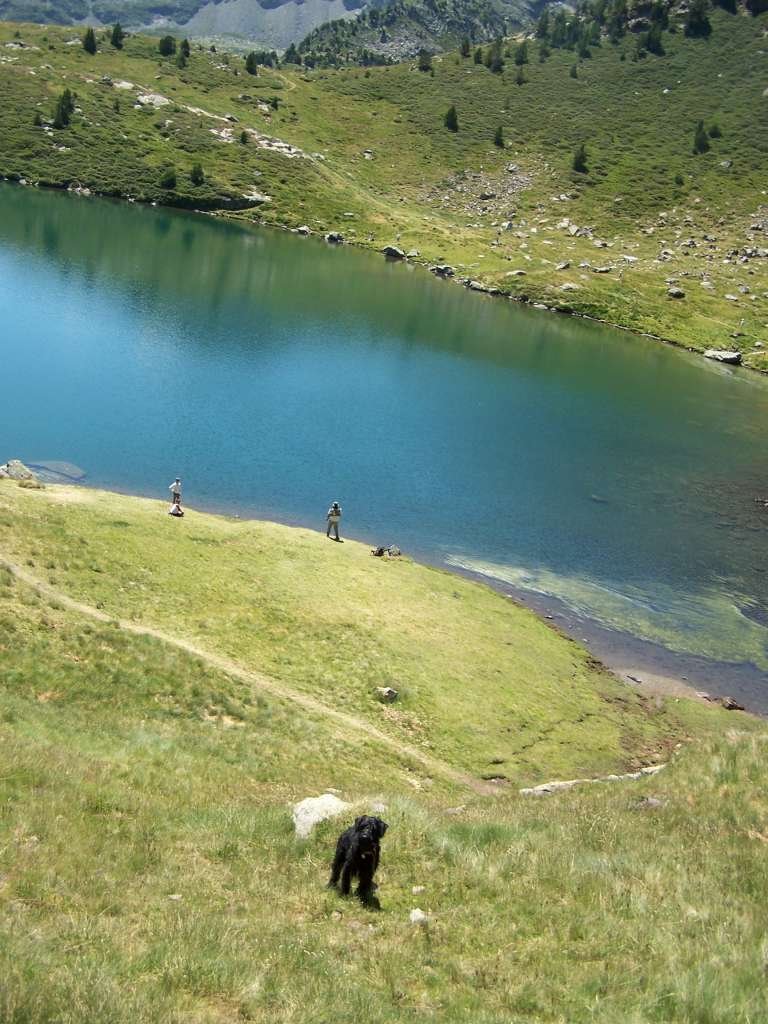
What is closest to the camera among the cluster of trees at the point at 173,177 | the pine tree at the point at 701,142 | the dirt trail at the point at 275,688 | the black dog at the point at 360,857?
the black dog at the point at 360,857

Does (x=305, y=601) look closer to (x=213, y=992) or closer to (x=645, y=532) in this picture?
(x=213, y=992)

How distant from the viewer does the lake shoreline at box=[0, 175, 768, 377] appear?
127 metres

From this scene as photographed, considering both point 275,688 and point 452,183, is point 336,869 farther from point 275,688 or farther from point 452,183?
point 452,183

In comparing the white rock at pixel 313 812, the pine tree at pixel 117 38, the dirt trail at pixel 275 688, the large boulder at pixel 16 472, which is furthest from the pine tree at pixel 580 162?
the white rock at pixel 313 812

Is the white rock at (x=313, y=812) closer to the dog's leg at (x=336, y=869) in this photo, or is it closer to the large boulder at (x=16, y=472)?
the dog's leg at (x=336, y=869)

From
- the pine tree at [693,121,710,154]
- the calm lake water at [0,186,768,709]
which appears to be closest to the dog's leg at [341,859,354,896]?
the calm lake water at [0,186,768,709]

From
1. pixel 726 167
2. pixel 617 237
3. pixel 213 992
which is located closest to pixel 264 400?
pixel 213 992

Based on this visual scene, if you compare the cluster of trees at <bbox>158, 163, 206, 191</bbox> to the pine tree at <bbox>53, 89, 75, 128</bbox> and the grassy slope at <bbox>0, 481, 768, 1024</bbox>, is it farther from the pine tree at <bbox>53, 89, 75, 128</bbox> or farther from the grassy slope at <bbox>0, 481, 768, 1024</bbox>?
the grassy slope at <bbox>0, 481, 768, 1024</bbox>

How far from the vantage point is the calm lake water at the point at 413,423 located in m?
49.1

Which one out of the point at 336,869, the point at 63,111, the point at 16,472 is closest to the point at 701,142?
the point at 63,111

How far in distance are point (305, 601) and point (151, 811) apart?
17.8 m

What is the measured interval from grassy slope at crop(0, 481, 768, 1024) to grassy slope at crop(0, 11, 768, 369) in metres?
107

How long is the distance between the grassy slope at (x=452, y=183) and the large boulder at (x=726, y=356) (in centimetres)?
239

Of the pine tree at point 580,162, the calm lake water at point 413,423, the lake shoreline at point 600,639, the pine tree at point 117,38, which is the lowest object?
the lake shoreline at point 600,639
